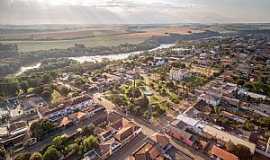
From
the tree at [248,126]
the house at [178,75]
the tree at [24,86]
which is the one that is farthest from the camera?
the house at [178,75]

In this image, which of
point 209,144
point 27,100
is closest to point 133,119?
point 209,144

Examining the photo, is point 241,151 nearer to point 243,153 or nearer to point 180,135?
point 243,153

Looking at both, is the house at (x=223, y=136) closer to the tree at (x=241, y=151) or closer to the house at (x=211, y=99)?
the tree at (x=241, y=151)

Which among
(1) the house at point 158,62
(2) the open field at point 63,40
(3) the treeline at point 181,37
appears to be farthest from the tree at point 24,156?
(3) the treeline at point 181,37

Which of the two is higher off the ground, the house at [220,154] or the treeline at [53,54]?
the treeline at [53,54]

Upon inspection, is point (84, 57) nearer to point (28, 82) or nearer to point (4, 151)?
point (28, 82)

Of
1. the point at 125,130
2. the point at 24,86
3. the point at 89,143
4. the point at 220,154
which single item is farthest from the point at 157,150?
the point at 24,86

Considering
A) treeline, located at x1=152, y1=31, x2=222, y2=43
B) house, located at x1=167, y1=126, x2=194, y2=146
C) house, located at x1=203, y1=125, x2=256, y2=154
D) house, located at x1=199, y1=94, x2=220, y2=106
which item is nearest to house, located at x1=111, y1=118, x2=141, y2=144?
house, located at x1=167, y1=126, x2=194, y2=146

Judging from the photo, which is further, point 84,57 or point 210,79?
point 84,57
